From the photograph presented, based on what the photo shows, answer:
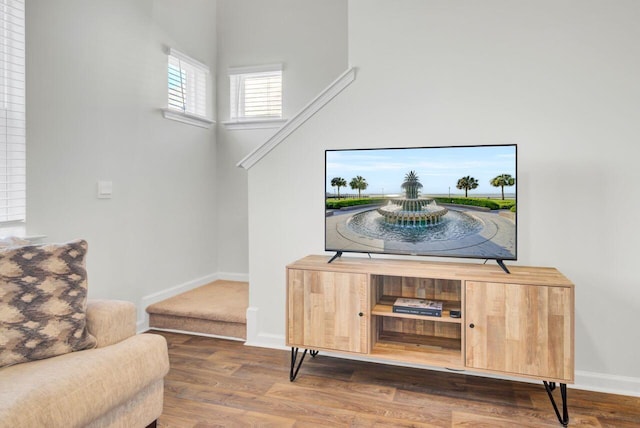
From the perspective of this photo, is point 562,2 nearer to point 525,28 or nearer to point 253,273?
point 525,28

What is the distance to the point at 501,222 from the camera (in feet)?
7.58

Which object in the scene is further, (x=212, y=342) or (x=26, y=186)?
(x=212, y=342)

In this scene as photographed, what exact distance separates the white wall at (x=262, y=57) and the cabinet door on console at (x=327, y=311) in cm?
195

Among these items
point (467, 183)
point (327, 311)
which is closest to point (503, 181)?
point (467, 183)

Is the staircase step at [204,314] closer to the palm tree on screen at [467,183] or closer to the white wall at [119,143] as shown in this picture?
the white wall at [119,143]

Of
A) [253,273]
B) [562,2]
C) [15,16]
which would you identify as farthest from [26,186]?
[562,2]

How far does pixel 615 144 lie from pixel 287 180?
200 cm

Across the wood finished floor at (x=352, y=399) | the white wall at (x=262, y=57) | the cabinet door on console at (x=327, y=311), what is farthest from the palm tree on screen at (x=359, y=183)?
the white wall at (x=262, y=57)

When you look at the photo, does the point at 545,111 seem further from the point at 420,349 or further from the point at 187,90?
the point at 187,90

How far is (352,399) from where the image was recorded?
2309 mm

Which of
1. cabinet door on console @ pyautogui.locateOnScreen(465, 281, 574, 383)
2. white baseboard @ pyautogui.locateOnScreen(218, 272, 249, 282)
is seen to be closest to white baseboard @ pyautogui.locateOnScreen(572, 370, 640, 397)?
cabinet door on console @ pyautogui.locateOnScreen(465, 281, 574, 383)

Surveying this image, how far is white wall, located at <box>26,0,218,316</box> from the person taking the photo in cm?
260

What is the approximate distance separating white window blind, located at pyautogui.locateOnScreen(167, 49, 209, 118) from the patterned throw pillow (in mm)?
2189

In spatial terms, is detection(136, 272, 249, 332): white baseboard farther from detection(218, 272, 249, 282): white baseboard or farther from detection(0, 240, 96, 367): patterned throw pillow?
detection(0, 240, 96, 367): patterned throw pillow
